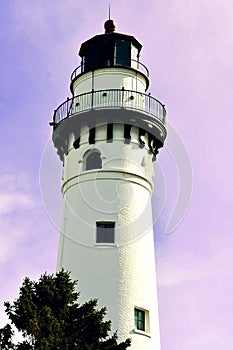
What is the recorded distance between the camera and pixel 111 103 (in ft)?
92.2

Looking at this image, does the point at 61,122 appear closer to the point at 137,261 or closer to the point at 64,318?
the point at 137,261

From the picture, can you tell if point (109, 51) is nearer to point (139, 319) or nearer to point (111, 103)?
point (111, 103)

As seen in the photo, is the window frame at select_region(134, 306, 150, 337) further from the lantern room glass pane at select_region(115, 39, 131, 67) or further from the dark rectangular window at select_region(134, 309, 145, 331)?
the lantern room glass pane at select_region(115, 39, 131, 67)

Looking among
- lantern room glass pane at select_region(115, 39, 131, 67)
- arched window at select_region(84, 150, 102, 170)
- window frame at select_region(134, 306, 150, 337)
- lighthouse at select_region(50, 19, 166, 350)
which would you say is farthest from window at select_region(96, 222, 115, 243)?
lantern room glass pane at select_region(115, 39, 131, 67)

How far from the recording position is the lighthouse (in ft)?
81.8

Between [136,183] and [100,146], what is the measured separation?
6.59 ft

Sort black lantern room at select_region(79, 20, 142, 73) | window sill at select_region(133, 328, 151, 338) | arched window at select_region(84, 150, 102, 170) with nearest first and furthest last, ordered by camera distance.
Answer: window sill at select_region(133, 328, 151, 338) < arched window at select_region(84, 150, 102, 170) < black lantern room at select_region(79, 20, 142, 73)

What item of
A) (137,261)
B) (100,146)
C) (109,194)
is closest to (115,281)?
(137,261)

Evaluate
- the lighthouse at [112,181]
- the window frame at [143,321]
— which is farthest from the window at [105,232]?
the window frame at [143,321]

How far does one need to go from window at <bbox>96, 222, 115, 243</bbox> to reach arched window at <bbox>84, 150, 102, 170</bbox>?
8.10 feet

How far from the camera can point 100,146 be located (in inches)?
1083

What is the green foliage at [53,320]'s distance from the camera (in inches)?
696

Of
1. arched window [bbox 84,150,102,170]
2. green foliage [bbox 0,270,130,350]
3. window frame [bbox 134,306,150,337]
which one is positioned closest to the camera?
green foliage [bbox 0,270,130,350]

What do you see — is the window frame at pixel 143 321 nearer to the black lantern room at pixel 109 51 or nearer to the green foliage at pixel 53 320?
the green foliage at pixel 53 320
